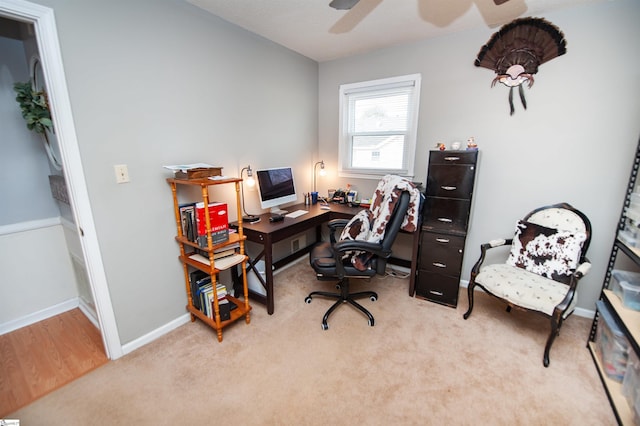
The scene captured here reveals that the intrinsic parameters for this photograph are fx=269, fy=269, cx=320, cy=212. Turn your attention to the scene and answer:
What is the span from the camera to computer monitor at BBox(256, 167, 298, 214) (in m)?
2.56

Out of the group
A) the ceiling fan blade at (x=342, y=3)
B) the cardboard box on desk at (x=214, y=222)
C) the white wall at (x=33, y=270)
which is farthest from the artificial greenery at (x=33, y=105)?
the ceiling fan blade at (x=342, y=3)

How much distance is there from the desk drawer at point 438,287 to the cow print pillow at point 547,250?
1.63 feet

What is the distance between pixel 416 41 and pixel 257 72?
5.10 feet

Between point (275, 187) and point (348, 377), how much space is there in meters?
1.75

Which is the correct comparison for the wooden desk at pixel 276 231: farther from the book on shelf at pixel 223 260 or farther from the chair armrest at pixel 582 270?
the chair armrest at pixel 582 270

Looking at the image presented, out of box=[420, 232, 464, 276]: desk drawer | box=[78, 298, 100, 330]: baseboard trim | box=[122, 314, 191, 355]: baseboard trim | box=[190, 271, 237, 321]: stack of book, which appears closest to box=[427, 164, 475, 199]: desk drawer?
box=[420, 232, 464, 276]: desk drawer

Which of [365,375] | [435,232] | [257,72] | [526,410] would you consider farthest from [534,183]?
[257,72]

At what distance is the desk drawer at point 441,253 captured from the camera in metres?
2.29

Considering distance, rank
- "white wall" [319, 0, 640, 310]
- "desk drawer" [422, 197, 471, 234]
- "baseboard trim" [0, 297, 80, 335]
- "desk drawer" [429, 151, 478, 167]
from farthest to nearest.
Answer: "desk drawer" [422, 197, 471, 234] → "desk drawer" [429, 151, 478, 167] → "baseboard trim" [0, 297, 80, 335] → "white wall" [319, 0, 640, 310]

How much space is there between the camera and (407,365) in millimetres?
1771

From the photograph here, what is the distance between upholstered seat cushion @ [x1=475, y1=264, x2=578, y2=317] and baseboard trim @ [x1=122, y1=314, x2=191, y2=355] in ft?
7.82

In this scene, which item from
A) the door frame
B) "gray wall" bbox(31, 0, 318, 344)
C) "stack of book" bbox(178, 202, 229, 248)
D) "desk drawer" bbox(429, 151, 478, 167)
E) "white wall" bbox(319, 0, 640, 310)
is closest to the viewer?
the door frame

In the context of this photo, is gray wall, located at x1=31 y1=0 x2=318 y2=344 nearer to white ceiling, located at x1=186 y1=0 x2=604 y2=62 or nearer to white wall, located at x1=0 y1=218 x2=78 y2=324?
white ceiling, located at x1=186 y1=0 x2=604 y2=62

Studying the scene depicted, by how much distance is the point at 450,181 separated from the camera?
2.30 meters
